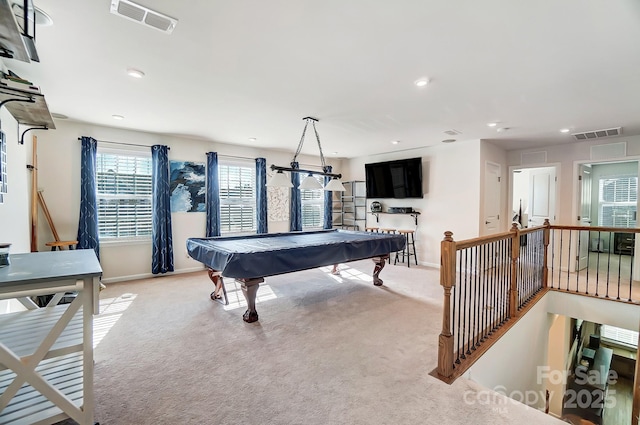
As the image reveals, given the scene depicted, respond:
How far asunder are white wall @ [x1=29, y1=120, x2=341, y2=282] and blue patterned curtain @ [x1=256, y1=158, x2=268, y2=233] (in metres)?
0.58

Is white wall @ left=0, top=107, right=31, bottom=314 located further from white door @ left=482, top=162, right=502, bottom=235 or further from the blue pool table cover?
white door @ left=482, top=162, right=502, bottom=235

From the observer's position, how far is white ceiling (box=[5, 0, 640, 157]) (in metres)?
1.77

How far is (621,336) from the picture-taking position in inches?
243

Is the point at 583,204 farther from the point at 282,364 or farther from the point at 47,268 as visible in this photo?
the point at 47,268

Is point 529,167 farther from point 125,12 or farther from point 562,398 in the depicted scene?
point 125,12

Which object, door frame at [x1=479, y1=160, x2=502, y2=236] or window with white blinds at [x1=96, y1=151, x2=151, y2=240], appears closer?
window with white blinds at [x1=96, y1=151, x2=151, y2=240]

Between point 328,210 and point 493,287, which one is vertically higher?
point 328,210

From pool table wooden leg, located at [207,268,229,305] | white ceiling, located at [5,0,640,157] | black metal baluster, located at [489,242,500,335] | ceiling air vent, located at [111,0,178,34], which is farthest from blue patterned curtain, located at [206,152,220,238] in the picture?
black metal baluster, located at [489,242,500,335]

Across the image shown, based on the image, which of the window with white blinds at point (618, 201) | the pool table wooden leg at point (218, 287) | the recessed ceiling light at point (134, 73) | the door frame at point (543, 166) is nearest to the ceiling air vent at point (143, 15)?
the recessed ceiling light at point (134, 73)

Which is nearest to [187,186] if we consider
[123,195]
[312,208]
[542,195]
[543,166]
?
[123,195]

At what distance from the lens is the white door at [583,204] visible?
5188 mm

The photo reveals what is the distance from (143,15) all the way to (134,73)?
1.00 m

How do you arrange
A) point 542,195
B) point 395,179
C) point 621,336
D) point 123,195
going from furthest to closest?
point 395,179 → point 621,336 → point 542,195 → point 123,195

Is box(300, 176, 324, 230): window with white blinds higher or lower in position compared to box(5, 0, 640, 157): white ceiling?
lower
